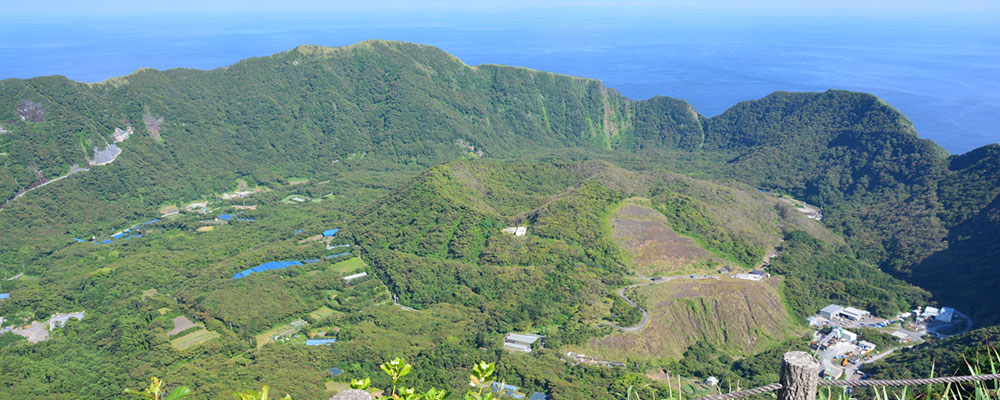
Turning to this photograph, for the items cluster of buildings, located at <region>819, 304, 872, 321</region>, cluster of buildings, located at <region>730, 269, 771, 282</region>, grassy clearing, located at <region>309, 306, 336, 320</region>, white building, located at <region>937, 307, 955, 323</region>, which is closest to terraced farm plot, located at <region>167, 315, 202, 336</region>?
grassy clearing, located at <region>309, 306, 336, 320</region>

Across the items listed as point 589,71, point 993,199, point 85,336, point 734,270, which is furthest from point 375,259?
point 589,71

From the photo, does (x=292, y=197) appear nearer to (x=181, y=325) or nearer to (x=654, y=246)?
(x=181, y=325)

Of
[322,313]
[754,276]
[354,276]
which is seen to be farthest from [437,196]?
[754,276]

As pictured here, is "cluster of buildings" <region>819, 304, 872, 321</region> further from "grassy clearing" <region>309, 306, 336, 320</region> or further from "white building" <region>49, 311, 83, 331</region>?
"white building" <region>49, 311, 83, 331</region>

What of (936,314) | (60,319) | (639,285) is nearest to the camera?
(60,319)

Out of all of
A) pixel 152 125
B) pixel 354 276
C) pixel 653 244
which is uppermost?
pixel 152 125

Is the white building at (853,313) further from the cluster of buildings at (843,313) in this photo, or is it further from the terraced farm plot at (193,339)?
the terraced farm plot at (193,339)

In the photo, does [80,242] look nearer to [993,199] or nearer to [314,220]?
[314,220]
